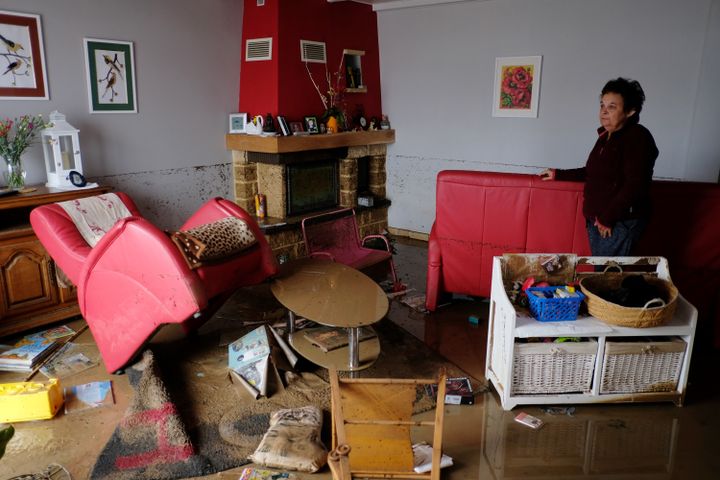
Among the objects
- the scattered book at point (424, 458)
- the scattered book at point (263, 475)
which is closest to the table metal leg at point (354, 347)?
the scattered book at point (424, 458)

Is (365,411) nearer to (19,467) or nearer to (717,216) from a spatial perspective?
(19,467)

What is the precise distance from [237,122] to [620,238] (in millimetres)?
3962

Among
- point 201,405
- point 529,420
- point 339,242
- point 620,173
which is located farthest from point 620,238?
point 201,405

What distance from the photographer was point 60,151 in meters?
4.29

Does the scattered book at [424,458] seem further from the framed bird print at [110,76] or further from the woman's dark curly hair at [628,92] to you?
the framed bird print at [110,76]

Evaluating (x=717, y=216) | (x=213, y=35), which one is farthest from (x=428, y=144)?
(x=717, y=216)

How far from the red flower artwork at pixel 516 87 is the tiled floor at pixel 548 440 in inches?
130

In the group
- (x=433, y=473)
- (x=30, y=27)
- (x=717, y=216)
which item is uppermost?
(x=30, y=27)

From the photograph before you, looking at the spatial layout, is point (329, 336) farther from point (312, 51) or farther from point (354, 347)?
point (312, 51)

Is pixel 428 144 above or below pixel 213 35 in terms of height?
below

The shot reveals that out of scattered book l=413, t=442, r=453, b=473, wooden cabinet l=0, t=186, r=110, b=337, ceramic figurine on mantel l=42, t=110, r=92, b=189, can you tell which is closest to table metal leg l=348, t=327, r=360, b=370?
scattered book l=413, t=442, r=453, b=473

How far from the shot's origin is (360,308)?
325 cm

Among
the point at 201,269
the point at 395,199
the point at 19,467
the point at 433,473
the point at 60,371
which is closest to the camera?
the point at 433,473

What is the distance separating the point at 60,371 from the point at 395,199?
174 inches
